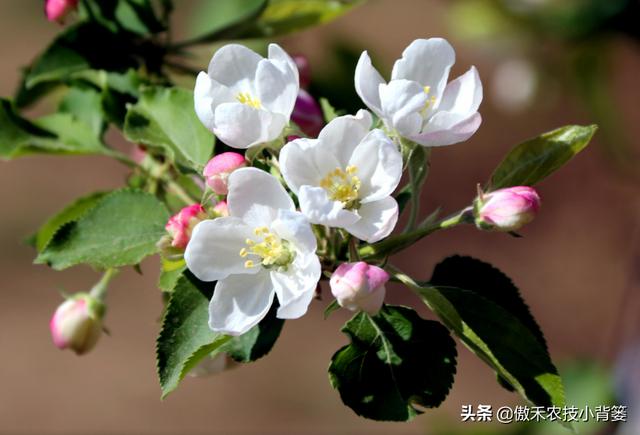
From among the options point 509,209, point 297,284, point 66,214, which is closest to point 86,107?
A: point 66,214

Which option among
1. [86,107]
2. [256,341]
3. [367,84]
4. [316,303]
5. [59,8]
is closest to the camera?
[367,84]

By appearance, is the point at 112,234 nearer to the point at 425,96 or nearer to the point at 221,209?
the point at 221,209

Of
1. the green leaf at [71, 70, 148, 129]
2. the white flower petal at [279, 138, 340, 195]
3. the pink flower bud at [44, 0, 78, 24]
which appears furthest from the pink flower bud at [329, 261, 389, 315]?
the pink flower bud at [44, 0, 78, 24]

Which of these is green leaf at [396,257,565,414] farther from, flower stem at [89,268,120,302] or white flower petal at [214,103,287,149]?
flower stem at [89,268,120,302]

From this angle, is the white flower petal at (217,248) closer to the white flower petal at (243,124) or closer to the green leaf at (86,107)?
the white flower petal at (243,124)

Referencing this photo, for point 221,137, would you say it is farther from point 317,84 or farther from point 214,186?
point 317,84
